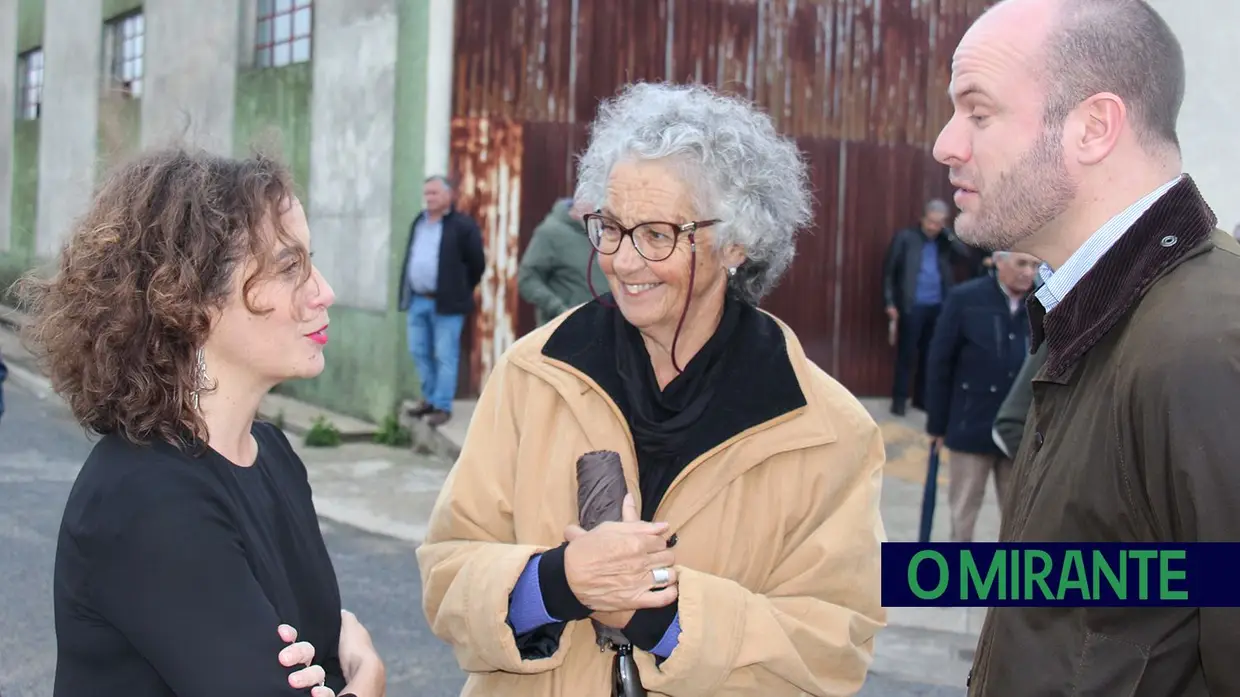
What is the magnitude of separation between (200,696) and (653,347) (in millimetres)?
1217

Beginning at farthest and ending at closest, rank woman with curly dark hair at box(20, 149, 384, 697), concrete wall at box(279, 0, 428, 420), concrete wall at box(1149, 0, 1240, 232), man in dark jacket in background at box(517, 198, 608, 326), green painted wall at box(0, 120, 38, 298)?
green painted wall at box(0, 120, 38, 298)
concrete wall at box(1149, 0, 1240, 232)
concrete wall at box(279, 0, 428, 420)
man in dark jacket in background at box(517, 198, 608, 326)
woman with curly dark hair at box(20, 149, 384, 697)

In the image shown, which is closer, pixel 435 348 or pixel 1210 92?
pixel 435 348

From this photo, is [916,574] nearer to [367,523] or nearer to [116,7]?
[367,523]

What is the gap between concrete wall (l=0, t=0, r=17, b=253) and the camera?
13633mm

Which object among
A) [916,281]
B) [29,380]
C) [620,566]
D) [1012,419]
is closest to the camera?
[620,566]

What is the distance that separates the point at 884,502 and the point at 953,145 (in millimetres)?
7119

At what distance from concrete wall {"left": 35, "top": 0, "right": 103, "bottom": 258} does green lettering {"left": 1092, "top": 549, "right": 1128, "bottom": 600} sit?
1286 centimetres

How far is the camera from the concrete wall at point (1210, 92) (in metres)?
10.4

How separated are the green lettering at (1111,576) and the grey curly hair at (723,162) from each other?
1.17 m

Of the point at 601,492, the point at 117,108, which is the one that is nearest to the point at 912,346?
the point at 117,108

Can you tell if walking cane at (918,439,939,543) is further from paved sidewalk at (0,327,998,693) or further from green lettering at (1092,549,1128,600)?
green lettering at (1092,549,1128,600)

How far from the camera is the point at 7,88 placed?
1412 centimetres

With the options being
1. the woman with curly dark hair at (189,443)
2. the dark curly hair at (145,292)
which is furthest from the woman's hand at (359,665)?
the dark curly hair at (145,292)

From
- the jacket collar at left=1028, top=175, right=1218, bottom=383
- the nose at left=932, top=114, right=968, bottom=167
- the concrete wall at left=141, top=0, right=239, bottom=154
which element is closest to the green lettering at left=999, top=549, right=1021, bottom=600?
the jacket collar at left=1028, top=175, right=1218, bottom=383
